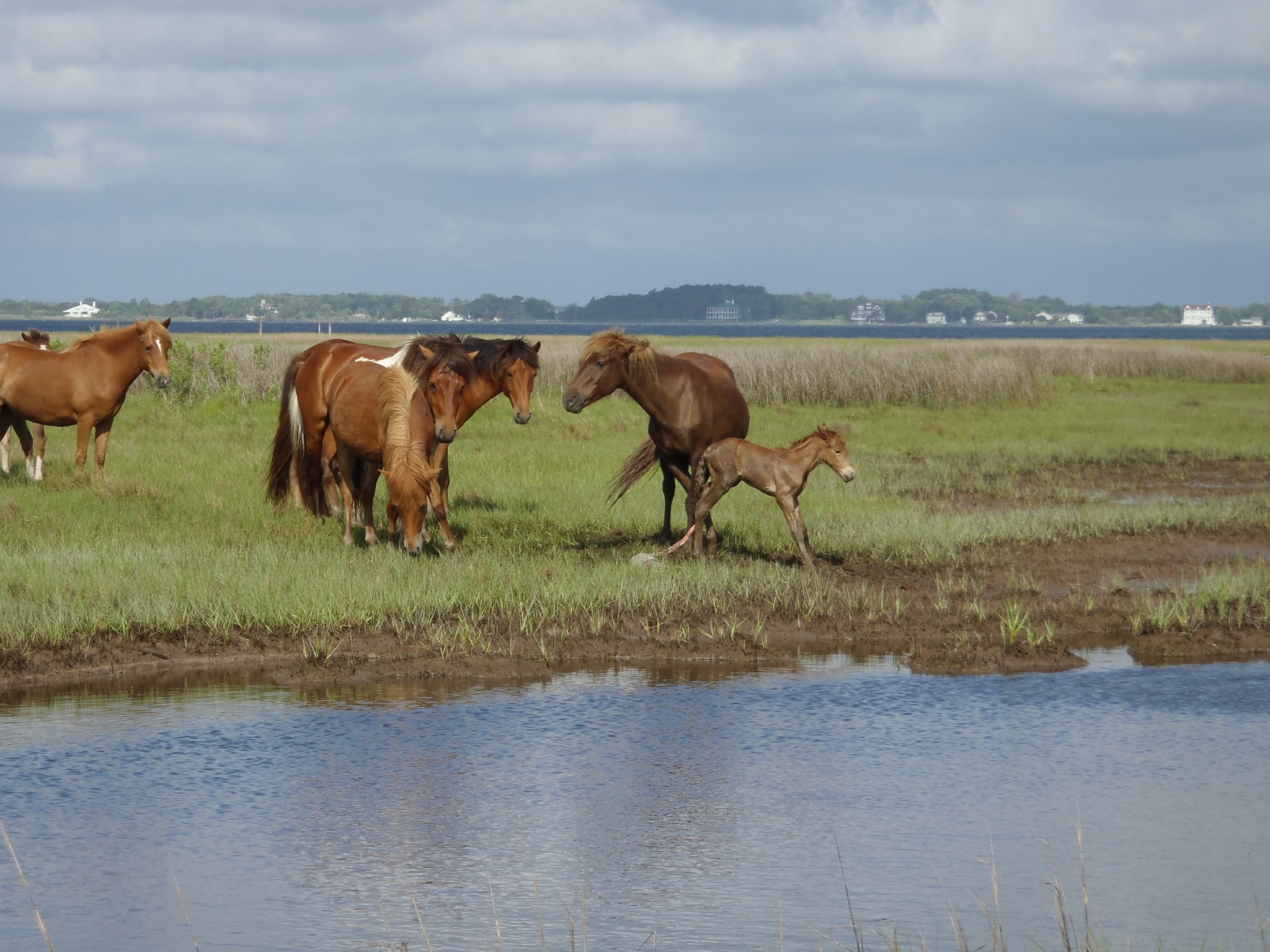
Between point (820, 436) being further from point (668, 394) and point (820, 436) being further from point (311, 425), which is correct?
point (311, 425)

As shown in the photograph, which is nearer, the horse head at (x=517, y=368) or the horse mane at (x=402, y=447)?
the horse mane at (x=402, y=447)

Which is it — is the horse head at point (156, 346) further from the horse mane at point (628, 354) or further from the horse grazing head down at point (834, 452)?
the horse grazing head down at point (834, 452)

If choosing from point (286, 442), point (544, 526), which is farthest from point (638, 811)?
point (286, 442)

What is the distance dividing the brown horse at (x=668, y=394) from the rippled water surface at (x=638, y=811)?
3.58 metres

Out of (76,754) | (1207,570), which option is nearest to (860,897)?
(76,754)

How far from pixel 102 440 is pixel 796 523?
826 cm

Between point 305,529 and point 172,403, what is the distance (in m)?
13.7

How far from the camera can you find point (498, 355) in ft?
39.6

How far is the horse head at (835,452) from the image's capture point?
11.5 metres

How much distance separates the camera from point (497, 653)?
952 cm

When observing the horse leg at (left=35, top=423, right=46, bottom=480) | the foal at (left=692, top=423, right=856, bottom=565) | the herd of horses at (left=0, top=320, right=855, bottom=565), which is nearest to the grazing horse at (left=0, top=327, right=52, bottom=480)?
the horse leg at (left=35, top=423, right=46, bottom=480)

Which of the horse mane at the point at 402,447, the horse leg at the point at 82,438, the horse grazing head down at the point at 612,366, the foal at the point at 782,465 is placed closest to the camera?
the horse mane at the point at 402,447

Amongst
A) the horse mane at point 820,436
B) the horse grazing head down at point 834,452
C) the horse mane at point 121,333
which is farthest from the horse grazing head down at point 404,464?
the horse mane at point 121,333

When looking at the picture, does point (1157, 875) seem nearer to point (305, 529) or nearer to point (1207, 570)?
point (1207, 570)
